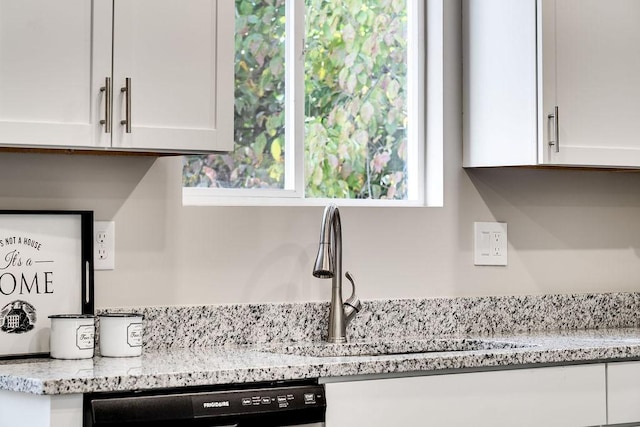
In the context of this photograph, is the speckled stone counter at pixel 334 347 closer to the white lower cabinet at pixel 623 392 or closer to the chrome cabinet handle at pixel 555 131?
the white lower cabinet at pixel 623 392

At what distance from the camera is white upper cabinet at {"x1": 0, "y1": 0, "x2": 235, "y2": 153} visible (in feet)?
7.06

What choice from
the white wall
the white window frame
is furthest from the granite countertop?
the white window frame

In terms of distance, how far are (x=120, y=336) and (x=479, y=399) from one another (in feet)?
2.84

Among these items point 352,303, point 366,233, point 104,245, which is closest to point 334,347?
point 352,303

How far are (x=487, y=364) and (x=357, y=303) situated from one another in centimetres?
47

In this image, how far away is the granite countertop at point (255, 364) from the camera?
2000 mm

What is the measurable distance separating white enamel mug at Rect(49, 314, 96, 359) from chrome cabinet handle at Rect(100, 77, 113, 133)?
0.45 m


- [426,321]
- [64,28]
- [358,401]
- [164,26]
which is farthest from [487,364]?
[64,28]

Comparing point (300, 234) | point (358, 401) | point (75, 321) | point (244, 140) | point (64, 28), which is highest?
point (64, 28)

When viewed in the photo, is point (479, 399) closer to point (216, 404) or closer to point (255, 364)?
point (255, 364)

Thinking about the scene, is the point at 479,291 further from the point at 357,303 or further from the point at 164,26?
the point at 164,26

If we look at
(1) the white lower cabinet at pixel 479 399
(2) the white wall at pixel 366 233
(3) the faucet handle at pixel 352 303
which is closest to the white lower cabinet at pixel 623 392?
(1) the white lower cabinet at pixel 479 399

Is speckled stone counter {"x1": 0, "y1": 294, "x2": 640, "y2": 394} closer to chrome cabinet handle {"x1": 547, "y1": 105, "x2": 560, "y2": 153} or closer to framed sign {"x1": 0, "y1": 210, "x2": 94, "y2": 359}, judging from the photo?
framed sign {"x1": 0, "y1": 210, "x2": 94, "y2": 359}

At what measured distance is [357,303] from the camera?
2.74 meters
